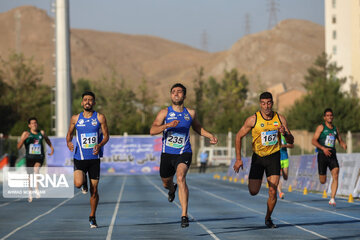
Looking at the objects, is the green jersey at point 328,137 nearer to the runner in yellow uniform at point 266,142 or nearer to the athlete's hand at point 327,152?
the athlete's hand at point 327,152

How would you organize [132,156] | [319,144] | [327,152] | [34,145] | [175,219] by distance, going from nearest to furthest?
[175,219], [327,152], [319,144], [34,145], [132,156]

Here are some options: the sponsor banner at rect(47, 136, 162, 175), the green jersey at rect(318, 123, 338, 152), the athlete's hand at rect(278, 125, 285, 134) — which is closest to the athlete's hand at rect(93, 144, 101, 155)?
the athlete's hand at rect(278, 125, 285, 134)

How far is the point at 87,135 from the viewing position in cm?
1259

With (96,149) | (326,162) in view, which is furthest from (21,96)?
(96,149)

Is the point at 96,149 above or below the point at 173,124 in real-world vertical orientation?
below

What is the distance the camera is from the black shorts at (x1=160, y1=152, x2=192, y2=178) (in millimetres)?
12078

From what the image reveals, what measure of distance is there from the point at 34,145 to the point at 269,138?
8.96m

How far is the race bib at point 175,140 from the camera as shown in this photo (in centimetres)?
1201

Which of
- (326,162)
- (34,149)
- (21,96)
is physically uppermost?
(21,96)

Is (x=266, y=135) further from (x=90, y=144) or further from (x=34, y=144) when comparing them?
(x=34, y=144)

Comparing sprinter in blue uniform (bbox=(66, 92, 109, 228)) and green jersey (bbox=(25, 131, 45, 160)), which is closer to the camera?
sprinter in blue uniform (bbox=(66, 92, 109, 228))

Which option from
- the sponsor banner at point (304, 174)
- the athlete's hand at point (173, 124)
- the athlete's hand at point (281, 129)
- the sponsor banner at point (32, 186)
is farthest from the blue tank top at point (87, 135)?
the sponsor banner at point (304, 174)

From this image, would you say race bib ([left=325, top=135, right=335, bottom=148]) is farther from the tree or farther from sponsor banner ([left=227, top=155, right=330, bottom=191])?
the tree

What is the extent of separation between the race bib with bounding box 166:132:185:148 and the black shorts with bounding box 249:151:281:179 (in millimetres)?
1280
